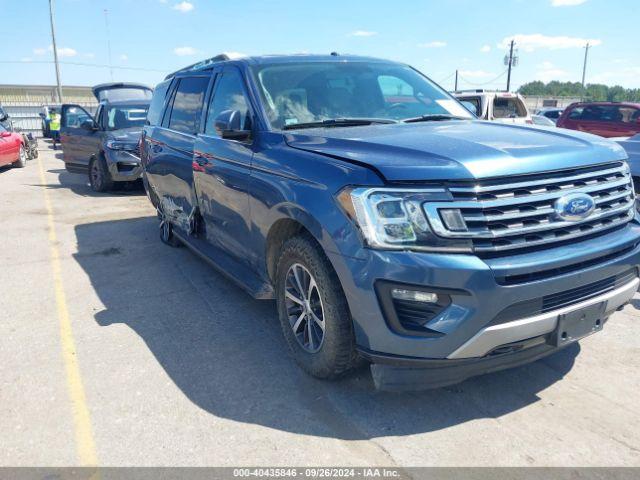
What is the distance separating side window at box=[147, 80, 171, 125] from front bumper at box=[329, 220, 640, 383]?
430 centimetres

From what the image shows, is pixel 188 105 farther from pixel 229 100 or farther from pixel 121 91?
pixel 121 91

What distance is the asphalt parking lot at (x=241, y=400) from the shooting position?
2734 millimetres

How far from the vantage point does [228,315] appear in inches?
179

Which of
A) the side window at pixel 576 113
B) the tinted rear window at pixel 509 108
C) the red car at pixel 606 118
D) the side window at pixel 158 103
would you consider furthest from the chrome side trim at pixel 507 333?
the side window at pixel 576 113

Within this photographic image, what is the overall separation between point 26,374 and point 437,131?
3.19m

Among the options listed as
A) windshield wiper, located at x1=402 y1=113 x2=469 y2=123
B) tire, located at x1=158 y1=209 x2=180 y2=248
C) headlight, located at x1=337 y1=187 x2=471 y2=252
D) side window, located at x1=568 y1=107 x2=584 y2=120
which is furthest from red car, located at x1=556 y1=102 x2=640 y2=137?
headlight, located at x1=337 y1=187 x2=471 y2=252

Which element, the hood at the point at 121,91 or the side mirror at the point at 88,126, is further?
the hood at the point at 121,91

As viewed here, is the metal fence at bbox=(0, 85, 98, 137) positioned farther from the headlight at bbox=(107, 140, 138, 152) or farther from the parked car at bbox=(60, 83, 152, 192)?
the headlight at bbox=(107, 140, 138, 152)

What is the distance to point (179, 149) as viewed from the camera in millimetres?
5324

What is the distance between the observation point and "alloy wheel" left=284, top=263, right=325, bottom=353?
3.22 m

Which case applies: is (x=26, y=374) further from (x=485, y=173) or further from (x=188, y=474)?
(x=485, y=173)

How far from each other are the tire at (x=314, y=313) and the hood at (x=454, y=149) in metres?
0.63

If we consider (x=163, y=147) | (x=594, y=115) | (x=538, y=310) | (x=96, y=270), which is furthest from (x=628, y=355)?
(x=594, y=115)

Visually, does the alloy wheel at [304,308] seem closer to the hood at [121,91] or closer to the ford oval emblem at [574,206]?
the ford oval emblem at [574,206]
